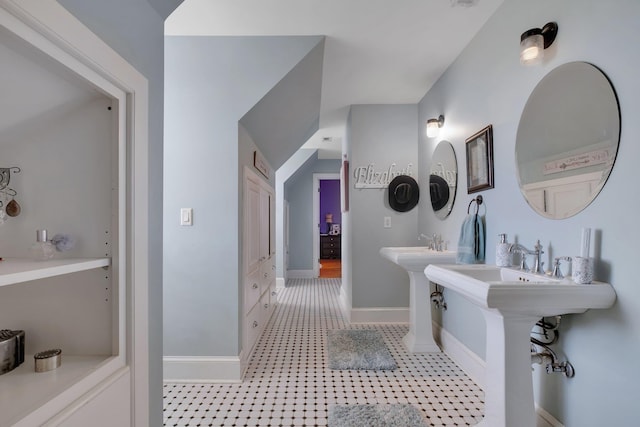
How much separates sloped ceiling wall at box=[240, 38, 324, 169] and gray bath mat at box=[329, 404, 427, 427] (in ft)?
6.35

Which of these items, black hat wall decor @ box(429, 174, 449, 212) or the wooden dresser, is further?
the wooden dresser

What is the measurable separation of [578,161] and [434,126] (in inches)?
62.8

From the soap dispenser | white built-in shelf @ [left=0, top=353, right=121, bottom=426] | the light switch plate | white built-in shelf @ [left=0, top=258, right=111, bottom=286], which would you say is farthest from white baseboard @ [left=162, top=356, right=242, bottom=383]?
the soap dispenser

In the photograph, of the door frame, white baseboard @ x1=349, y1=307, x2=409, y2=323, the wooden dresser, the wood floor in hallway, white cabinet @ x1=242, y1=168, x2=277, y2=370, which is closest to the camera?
white cabinet @ x1=242, y1=168, x2=277, y2=370

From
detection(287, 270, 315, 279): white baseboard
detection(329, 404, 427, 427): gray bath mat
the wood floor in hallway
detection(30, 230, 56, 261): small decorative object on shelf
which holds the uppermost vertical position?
detection(30, 230, 56, 261): small decorative object on shelf

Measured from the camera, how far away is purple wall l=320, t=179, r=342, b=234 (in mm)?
9547

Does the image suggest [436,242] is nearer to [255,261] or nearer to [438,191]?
[438,191]

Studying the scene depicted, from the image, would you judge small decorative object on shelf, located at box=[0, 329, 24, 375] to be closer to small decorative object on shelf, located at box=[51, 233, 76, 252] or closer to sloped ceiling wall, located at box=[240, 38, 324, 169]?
small decorative object on shelf, located at box=[51, 233, 76, 252]

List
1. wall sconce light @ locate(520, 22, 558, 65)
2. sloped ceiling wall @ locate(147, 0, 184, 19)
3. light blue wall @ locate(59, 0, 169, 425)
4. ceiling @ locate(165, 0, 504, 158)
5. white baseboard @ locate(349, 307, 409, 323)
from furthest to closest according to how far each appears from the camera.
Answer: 1. white baseboard @ locate(349, 307, 409, 323)
2. ceiling @ locate(165, 0, 504, 158)
3. wall sconce light @ locate(520, 22, 558, 65)
4. sloped ceiling wall @ locate(147, 0, 184, 19)
5. light blue wall @ locate(59, 0, 169, 425)

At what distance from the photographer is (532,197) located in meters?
1.66

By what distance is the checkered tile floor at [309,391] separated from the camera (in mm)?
1782

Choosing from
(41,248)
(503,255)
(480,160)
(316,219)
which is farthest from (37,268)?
(316,219)

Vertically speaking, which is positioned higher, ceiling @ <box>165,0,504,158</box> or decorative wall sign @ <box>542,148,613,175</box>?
ceiling @ <box>165,0,504,158</box>

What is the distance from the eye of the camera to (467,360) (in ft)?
7.64
